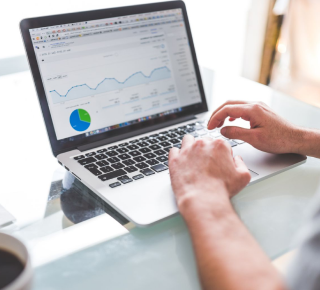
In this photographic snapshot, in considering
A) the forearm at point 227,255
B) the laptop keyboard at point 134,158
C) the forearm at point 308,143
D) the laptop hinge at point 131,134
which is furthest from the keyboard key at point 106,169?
the forearm at point 308,143

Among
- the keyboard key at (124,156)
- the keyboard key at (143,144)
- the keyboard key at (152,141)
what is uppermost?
the keyboard key at (124,156)

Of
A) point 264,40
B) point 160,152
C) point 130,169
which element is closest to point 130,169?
point 130,169

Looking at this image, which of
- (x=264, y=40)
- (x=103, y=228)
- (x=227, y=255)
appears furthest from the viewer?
(x=264, y=40)

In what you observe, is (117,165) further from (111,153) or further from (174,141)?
(174,141)

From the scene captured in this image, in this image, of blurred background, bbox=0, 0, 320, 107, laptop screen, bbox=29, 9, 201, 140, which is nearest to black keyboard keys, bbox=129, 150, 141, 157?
laptop screen, bbox=29, 9, 201, 140

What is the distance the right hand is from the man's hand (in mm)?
117

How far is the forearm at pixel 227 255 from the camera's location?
49 cm

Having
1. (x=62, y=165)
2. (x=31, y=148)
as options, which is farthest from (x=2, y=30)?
(x=62, y=165)

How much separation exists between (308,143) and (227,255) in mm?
438

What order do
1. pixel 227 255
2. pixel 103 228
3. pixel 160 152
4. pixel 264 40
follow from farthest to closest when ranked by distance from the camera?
pixel 264 40, pixel 160 152, pixel 103 228, pixel 227 255

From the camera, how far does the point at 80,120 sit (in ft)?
2.93

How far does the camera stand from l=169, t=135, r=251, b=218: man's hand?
2.04 ft

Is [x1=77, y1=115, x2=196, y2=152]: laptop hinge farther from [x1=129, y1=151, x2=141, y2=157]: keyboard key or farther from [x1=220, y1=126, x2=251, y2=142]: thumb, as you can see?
[x1=220, y1=126, x2=251, y2=142]: thumb

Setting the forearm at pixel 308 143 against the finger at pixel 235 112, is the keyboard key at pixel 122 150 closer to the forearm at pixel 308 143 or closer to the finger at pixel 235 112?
the finger at pixel 235 112
